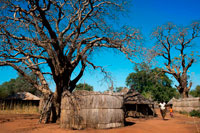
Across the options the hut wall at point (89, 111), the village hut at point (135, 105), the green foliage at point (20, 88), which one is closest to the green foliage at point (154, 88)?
the village hut at point (135, 105)

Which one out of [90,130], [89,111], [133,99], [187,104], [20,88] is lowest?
[90,130]

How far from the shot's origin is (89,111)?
7.43m

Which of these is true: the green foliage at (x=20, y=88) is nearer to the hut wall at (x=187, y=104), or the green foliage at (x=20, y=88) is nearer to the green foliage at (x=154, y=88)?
the hut wall at (x=187, y=104)

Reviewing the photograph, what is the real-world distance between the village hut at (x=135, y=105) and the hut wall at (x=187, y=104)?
5.01 meters

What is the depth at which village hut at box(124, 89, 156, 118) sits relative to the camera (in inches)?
622

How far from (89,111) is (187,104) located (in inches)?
649

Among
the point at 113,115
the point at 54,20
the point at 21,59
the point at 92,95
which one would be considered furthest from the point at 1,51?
the point at 113,115

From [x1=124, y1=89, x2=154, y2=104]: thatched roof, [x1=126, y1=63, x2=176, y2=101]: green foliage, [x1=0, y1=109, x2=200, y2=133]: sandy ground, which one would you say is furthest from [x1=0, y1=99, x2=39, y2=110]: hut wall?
[x1=126, y1=63, x2=176, y2=101]: green foliage

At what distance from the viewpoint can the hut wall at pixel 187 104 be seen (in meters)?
17.9

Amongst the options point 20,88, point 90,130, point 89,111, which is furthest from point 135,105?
point 20,88

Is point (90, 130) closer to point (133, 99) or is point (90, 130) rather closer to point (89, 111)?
point (89, 111)

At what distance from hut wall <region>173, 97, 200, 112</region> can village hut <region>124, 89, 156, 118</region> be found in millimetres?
5010

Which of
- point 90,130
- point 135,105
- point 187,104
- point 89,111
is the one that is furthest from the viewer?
point 187,104

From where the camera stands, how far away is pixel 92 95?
7.64m
